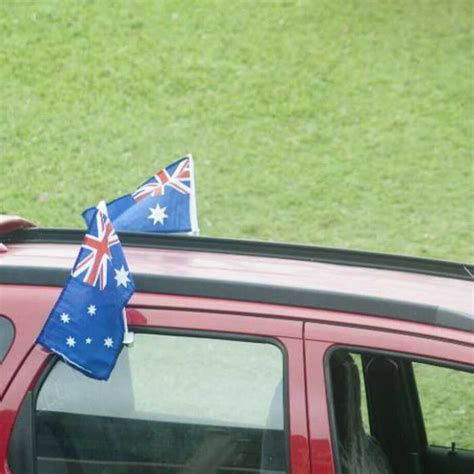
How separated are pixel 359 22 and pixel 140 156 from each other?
359 centimetres

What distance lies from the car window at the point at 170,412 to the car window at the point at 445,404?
597mm

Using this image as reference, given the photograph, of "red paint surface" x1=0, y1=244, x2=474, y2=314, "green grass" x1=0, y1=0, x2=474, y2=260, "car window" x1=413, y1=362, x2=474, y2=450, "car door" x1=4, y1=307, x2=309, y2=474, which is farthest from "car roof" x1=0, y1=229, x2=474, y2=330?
"green grass" x1=0, y1=0, x2=474, y2=260

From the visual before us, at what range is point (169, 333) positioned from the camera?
13.0 feet

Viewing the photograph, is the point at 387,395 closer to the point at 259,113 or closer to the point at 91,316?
the point at 91,316

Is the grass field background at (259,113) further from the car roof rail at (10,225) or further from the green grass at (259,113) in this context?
the car roof rail at (10,225)

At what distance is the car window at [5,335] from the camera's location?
13.1 feet

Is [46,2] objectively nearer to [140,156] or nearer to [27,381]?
[140,156]

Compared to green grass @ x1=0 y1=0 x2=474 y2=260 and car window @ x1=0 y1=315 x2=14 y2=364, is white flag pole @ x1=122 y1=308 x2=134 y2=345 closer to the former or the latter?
car window @ x1=0 y1=315 x2=14 y2=364

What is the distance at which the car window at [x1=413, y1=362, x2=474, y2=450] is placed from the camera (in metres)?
4.58

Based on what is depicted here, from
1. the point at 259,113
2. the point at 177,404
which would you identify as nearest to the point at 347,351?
the point at 177,404

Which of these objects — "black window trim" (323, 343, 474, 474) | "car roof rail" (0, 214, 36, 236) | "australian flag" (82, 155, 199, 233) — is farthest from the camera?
"australian flag" (82, 155, 199, 233)

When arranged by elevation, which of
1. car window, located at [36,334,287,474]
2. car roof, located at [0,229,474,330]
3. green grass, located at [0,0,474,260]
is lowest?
car window, located at [36,334,287,474]

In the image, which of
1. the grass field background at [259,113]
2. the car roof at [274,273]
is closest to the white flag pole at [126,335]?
the car roof at [274,273]

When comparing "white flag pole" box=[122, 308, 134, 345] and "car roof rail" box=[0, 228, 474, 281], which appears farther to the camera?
"car roof rail" box=[0, 228, 474, 281]
